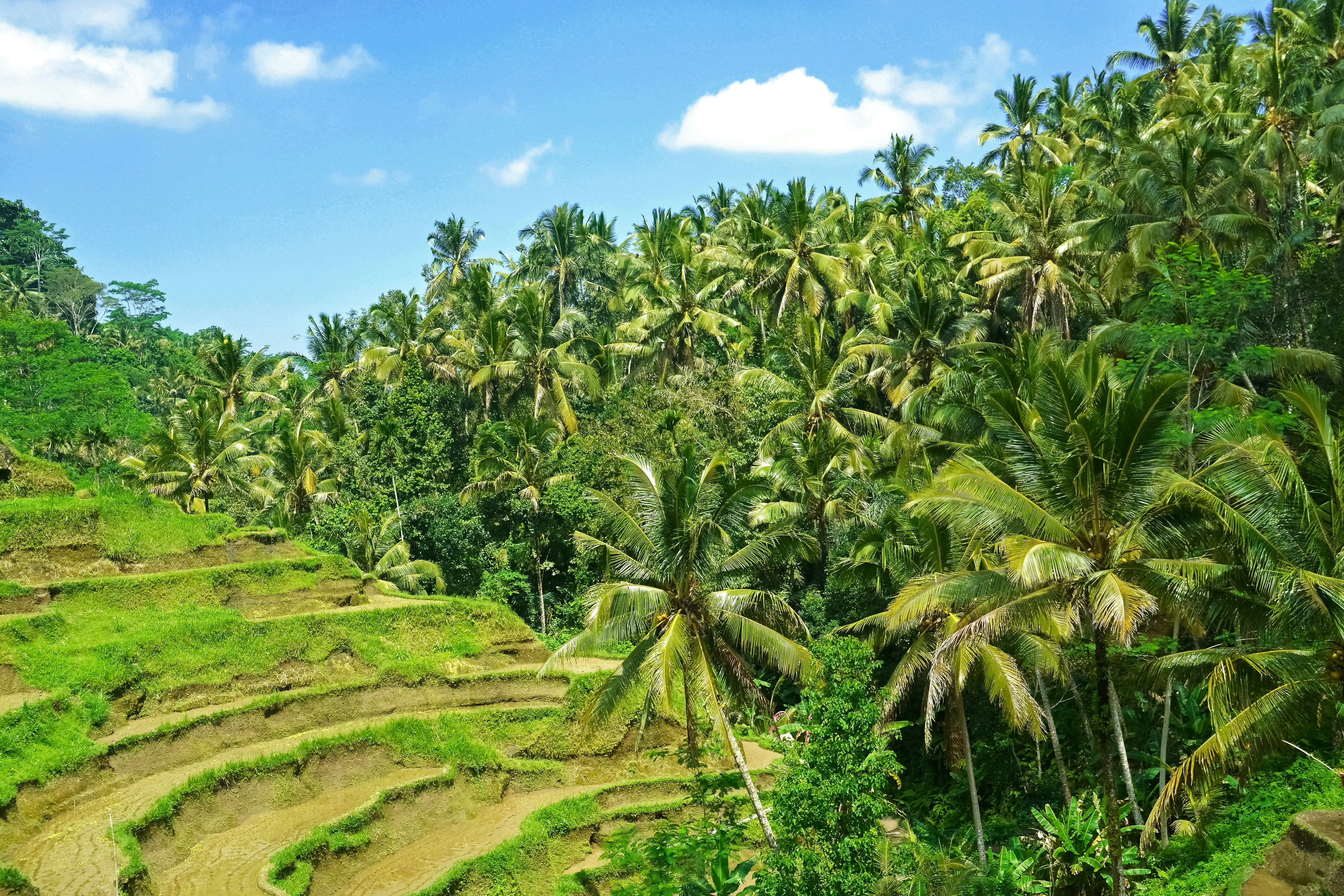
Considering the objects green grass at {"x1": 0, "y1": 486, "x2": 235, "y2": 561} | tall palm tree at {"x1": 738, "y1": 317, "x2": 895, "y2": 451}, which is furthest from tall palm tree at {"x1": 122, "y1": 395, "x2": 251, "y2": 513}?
tall palm tree at {"x1": 738, "y1": 317, "x2": 895, "y2": 451}

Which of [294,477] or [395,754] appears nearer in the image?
[395,754]

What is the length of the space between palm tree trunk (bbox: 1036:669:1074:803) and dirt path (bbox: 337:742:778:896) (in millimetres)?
9272

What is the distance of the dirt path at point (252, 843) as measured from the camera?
15914mm

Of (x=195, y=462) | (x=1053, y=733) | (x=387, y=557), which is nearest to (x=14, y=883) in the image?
(x=1053, y=733)

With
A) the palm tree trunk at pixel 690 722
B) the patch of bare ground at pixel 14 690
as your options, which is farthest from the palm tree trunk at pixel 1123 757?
the patch of bare ground at pixel 14 690

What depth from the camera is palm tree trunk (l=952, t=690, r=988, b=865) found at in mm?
17547

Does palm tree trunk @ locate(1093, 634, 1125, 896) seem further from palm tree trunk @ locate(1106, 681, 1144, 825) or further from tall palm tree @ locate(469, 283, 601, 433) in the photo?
tall palm tree @ locate(469, 283, 601, 433)

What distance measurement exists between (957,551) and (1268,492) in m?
5.83

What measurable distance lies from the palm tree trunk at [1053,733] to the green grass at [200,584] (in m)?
17.4

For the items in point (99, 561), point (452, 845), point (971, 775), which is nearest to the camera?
point (971, 775)

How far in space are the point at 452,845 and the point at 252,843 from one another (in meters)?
3.76

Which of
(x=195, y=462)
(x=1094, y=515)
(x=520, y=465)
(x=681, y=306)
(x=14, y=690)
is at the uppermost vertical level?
(x=681, y=306)

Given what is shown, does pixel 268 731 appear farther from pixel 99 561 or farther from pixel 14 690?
pixel 99 561

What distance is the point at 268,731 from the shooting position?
20703 millimetres
